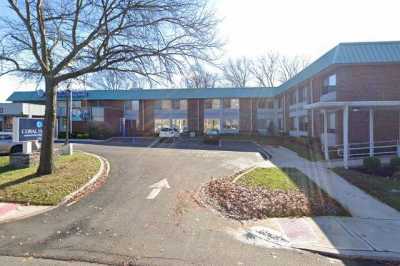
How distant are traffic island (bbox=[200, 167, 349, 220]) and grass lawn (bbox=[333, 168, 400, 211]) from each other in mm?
1508

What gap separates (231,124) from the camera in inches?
1642

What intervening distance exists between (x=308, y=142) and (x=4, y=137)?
1953cm

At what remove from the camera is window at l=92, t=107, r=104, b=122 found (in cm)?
3900

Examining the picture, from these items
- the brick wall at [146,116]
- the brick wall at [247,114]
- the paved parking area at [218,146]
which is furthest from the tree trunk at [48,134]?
the brick wall at [247,114]

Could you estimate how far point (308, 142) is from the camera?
22109 mm

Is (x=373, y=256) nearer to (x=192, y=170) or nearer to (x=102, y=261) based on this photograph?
(x=102, y=261)

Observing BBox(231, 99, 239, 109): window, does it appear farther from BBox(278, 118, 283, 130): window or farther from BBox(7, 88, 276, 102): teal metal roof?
BBox(278, 118, 283, 130): window

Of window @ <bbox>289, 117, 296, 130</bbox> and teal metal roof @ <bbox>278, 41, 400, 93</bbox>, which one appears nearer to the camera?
teal metal roof @ <bbox>278, 41, 400, 93</bbox>

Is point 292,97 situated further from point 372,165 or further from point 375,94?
point 372,165

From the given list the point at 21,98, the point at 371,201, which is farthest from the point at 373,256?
the point at 21,98

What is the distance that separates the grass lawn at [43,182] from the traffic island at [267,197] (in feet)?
13.6

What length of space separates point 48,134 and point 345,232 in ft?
33.7

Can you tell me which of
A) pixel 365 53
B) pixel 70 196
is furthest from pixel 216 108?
pixel 70 196

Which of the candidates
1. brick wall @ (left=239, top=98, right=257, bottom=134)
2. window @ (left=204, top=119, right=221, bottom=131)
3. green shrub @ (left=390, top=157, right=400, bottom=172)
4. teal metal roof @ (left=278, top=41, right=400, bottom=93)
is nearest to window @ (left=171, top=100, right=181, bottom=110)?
window @ (left=204, top=119, right=221, bottom=131)
